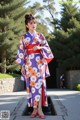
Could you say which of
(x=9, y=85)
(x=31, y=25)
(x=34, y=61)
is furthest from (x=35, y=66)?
(x=9, y=85)

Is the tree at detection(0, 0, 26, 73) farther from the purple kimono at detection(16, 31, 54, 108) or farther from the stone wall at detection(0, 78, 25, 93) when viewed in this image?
the purple kimono at detection(16, 31, 54, 108)

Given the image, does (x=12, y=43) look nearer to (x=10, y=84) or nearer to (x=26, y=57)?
(x=10, y=84)

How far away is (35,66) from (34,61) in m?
0.10

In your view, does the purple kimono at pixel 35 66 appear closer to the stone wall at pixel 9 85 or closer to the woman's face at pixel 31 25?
the woman's face at pixel 31 25

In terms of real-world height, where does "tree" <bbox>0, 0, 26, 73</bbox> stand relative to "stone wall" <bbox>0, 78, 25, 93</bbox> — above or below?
above

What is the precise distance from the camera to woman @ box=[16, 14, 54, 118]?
775 centimetres

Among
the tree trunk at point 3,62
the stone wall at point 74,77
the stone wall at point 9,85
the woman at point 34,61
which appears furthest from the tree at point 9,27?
the woman at point 34,61

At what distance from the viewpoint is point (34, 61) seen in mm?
7785

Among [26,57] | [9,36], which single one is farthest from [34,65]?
[9,36]

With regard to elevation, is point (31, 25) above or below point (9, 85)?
below

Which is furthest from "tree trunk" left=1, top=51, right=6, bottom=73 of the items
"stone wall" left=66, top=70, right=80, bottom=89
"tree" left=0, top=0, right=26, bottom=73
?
"stone wall" left=66, top=70, right=80, bottom=89

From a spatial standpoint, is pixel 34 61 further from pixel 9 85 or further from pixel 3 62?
pixel 3 62

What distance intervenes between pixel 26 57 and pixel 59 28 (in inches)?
1057

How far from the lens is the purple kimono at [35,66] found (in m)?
7.75
